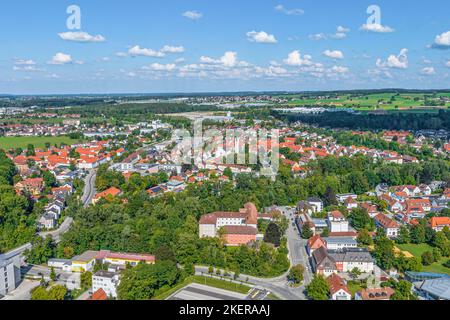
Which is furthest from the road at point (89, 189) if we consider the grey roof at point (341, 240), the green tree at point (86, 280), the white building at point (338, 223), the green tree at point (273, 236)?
the grey roof at point (341, 240)

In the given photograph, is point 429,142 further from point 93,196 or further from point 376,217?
point 93,196

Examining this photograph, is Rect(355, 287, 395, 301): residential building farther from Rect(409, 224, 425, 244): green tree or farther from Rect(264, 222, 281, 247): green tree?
Rect(409, 224, 425, 244): green tree

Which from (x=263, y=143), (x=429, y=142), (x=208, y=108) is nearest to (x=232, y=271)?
(x=263, y=143)

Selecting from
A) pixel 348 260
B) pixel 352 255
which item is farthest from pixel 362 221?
pixel 348 260

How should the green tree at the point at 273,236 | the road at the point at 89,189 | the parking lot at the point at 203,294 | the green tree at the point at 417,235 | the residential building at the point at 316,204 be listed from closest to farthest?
the parking lot at the point at 203,294 → the green tree at the point at 273,236 → the green tree at the point at 417,235 → the residential building at the point at 316,204 → the road at the point at 89,189

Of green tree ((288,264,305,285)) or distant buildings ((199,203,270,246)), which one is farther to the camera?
distant buildings ((199,203,270,246))

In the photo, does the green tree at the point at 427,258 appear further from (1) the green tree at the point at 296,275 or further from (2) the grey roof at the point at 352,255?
(1) the green tree at the point at 296,275

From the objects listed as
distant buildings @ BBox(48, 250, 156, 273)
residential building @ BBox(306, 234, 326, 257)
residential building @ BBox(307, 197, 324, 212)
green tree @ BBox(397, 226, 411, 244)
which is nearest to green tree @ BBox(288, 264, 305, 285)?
residential building @ BBox(306, 234, 326, 257)
